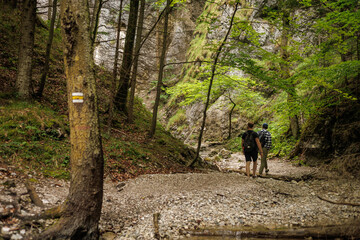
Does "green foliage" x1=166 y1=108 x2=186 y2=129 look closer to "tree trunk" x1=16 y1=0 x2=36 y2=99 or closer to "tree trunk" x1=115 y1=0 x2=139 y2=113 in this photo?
"tree trunk" x1=115 y1=0 x2=139 y2=113

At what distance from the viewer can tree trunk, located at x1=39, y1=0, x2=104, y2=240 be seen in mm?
3105

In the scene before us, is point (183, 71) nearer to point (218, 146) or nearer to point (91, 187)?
point (218, 146)

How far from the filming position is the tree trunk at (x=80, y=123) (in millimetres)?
3105

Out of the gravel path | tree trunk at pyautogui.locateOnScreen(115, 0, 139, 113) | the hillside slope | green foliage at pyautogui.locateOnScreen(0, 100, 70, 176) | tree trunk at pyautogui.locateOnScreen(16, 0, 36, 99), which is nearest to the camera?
the gravel path

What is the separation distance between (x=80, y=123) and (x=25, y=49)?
6.06 meters

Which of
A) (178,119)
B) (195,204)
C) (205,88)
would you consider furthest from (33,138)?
(178,119)

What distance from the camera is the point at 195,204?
5.16m

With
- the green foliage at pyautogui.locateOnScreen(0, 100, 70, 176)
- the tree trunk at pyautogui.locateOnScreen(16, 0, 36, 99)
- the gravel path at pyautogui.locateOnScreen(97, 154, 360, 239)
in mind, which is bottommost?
the gravel path at pyautogui.locateOnScreen(97, 154, 360, 239)

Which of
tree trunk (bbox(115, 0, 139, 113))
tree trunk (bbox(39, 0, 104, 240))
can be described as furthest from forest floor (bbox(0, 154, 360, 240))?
tree trunk (bbox(115, 0, 139, 113))

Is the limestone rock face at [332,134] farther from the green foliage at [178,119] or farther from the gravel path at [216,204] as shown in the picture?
the green foliage at [178,119]

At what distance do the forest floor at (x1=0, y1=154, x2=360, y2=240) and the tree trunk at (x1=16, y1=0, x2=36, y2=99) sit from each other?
3.85m

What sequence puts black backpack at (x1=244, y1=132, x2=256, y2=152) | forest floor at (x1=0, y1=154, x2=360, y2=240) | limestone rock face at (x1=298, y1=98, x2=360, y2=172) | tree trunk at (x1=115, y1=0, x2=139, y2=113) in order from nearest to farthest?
forest floor at (x1=0, y1=154, x2=360, y2=240) < black backpack at (x1=244, y1=132, x2=256, y2=152) < limestone rock face at (x1=298, y1=98, x2=360, y2=172) < tree trunk at (x1=115, y1=0, x2=139, y2=113)


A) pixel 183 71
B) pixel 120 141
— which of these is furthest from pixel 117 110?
pixel 183 71

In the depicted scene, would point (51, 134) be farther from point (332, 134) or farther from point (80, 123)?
point (332, 134)
